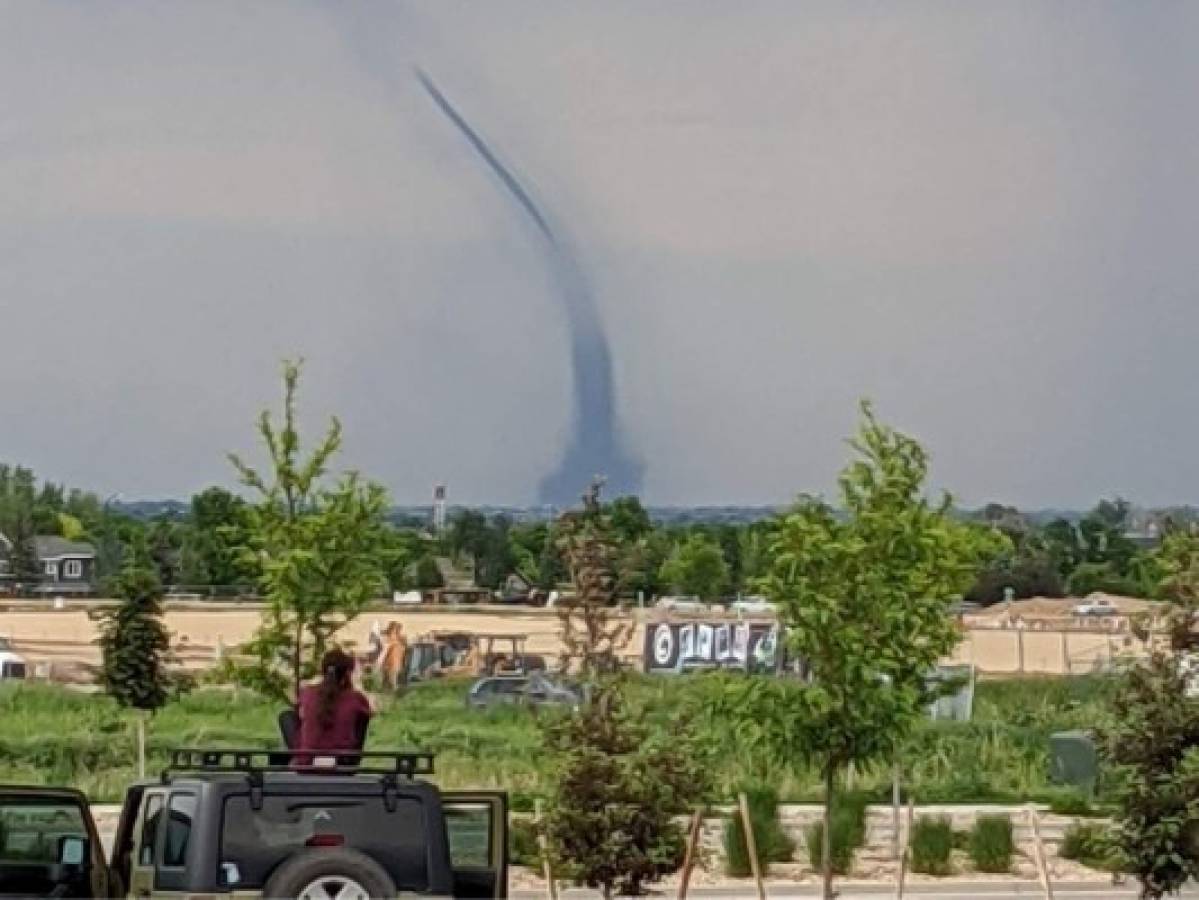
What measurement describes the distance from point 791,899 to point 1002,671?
119 feet

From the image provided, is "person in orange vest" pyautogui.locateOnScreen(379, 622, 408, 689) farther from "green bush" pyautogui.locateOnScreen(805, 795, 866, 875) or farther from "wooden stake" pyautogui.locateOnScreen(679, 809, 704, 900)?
"wooden stake" pyautogui.locateOnScreen(679, 809, 704, 900)

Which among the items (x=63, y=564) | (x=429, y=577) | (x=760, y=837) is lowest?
(x=760, y=837)

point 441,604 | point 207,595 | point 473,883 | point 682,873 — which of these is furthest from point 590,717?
point 441,604

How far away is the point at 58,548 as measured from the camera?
9144 cm

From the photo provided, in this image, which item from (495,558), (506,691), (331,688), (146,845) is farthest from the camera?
(495,558)

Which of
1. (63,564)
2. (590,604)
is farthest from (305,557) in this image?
(63,564)

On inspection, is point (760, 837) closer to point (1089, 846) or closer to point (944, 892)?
point (944, 892)

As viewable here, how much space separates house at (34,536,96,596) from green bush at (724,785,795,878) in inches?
2139

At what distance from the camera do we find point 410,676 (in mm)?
59500

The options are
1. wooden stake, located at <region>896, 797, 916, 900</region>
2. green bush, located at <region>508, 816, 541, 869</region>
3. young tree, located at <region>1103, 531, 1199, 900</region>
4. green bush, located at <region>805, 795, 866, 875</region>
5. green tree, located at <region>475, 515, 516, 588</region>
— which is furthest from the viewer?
green tree, located at <region>475, 515, 516, 588</region>

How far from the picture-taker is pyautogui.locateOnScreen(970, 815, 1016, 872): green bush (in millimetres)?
30141

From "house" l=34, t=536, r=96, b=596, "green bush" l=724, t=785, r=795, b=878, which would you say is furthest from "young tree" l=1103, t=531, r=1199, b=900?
"house" l=34, t=536, r=96, b=596

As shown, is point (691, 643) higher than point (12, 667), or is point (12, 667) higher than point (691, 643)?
point (691, 643)

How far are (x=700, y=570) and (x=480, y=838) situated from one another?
59.7 m
